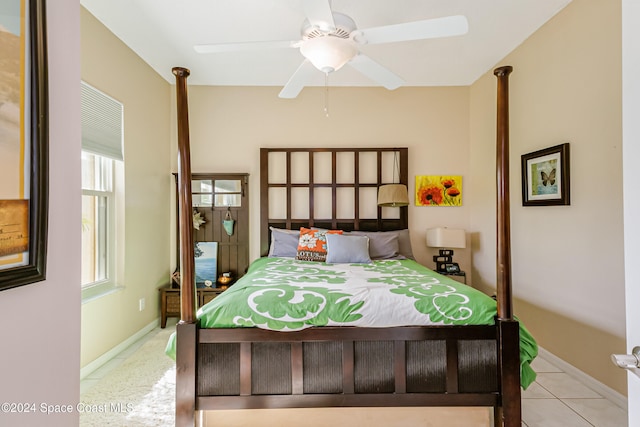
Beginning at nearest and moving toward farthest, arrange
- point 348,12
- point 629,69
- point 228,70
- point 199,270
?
1. point 629,69
2. point 348,12
3. point 228,70
4. point 199,270

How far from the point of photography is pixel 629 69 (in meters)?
0.79

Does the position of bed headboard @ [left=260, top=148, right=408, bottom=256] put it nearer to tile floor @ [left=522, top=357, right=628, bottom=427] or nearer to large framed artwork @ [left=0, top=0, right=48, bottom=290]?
tile floor @ [left=522, top=357, right=628, bottom=427]

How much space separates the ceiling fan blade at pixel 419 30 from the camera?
1.77 metres

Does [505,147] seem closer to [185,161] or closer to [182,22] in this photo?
[185,161]

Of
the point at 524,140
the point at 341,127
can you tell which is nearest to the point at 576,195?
the point at 524,140

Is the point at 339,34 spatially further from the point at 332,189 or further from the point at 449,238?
the point at 449,238

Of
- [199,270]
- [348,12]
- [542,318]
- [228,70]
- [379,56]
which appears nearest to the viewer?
[348,12]

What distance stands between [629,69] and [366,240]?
286cm

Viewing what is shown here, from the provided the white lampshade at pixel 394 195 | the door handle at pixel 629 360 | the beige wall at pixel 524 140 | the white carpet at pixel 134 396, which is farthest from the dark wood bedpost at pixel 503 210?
the white carpet at pixel 134 396

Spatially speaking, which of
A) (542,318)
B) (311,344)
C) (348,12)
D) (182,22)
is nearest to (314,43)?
(348,12)

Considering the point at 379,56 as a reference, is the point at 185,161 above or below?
below

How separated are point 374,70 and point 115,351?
3.18 meters

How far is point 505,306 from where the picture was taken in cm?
183

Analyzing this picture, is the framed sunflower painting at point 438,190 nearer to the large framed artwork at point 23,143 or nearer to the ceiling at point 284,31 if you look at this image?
the ceiling at point 284,31
